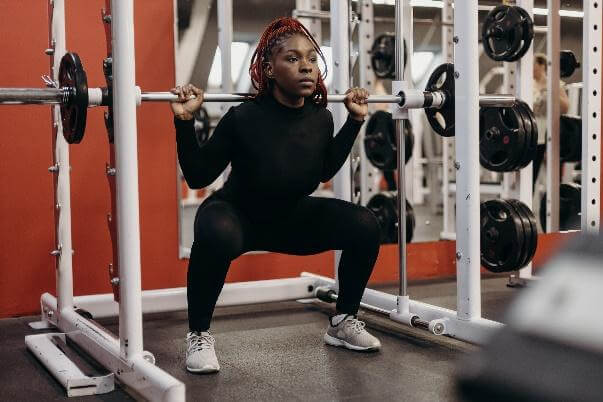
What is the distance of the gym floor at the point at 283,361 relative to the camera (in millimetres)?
1803

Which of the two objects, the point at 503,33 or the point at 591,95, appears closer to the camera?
the point at 591,95

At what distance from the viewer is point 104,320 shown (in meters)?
2.76

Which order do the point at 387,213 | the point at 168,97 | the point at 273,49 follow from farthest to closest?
1. the point at 387,213
2. the point at 273,49
3. the point at 168,97

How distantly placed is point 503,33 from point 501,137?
0.51m

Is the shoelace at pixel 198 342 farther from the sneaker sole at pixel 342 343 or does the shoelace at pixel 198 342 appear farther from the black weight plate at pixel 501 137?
the black weight plate at pixel 501 137

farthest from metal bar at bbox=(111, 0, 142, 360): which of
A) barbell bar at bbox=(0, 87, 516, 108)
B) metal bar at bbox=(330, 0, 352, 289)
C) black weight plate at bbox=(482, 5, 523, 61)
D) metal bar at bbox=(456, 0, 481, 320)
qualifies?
black weight plate at bbox=(482, 5, 523, 61)

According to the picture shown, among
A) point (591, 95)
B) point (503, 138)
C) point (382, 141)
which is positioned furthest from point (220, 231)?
point (382, 141)

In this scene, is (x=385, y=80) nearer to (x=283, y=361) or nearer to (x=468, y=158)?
(x=468, y=158)

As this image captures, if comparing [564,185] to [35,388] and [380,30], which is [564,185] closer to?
[35,388]

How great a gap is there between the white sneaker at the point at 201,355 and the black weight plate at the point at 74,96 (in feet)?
2.05

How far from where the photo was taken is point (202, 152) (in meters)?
1.99

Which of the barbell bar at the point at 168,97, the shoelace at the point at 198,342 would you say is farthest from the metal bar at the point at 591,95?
the shoelace at the point at 198,342

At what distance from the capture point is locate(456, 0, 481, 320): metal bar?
219cm

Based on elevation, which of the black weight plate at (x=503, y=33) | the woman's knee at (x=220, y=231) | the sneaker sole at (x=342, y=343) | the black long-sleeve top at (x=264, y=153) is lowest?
the sneaker sole at (x=342, y=343)
